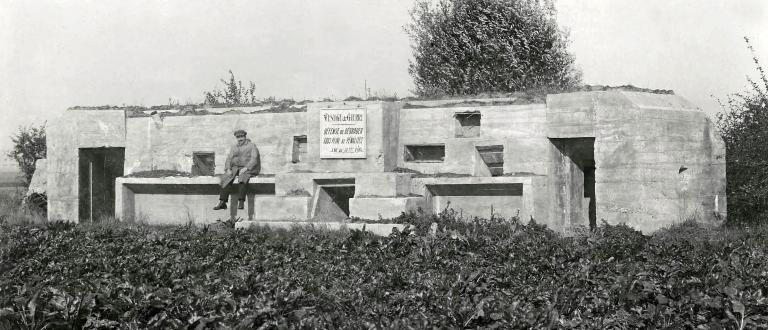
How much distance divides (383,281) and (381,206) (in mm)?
7270

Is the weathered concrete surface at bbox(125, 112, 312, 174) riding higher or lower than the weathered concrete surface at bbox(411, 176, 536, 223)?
higher

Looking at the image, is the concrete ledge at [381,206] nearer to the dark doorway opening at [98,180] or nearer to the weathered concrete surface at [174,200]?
the weathered concrete surface at [174,200]

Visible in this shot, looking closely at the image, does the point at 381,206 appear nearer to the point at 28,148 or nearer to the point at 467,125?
the point at 467,125

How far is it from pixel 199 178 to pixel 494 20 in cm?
1558

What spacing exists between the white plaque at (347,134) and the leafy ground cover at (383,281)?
3.51m

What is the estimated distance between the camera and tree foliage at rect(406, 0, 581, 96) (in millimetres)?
30312

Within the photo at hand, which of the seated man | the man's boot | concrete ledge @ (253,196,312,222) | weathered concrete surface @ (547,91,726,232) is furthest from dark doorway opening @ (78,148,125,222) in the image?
weathered concrete surface @ (547,91,726,232)

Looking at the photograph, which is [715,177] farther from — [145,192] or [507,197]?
[145,192]

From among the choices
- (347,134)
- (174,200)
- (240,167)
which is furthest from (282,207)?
(174,200)

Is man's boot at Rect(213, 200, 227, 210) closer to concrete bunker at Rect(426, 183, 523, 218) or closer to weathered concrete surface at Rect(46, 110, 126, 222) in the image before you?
weathered concrete surface at Rect(46, 110, 126, 222)

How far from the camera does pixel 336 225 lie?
51.7ft

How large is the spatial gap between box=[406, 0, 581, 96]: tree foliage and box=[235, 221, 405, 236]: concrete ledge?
14.0 metres

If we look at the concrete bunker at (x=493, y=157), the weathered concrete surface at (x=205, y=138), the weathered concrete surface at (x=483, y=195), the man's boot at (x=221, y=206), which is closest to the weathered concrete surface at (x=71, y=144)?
the weathered concrete surface at (x=205, y=138)

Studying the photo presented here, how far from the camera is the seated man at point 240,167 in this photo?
17.9 m
